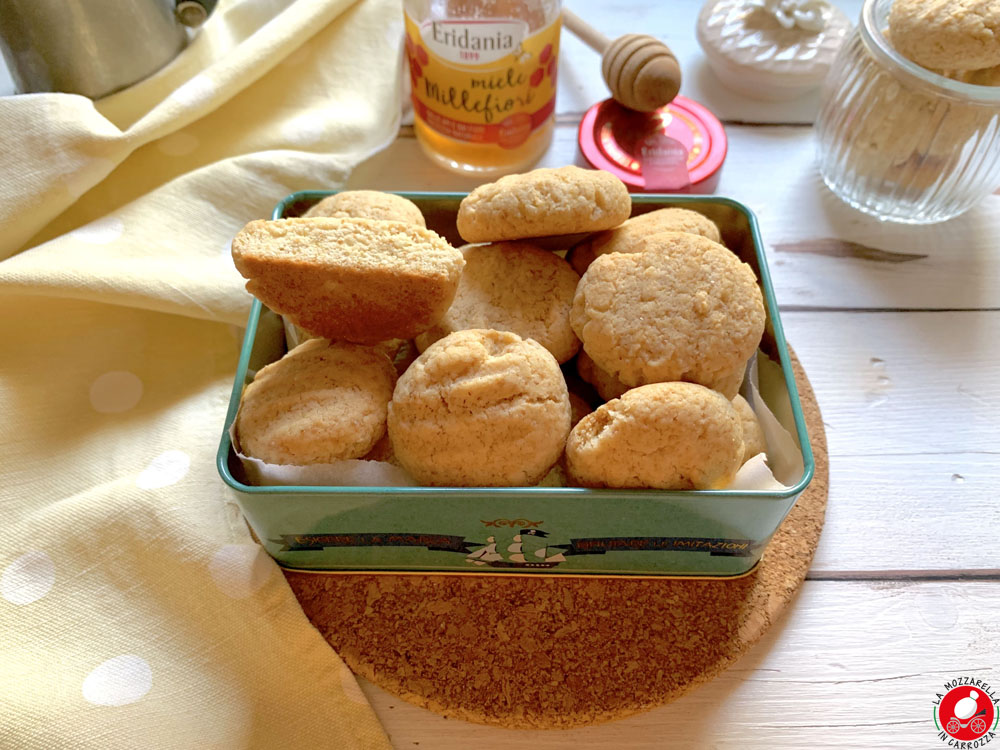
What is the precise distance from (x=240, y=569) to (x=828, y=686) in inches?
20.7

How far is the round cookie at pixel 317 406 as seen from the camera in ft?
2.05

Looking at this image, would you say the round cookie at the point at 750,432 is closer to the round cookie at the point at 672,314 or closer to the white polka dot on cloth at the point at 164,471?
the round cookie at the point at 672,314

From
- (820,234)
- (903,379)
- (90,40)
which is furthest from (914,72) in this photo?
(90,40)

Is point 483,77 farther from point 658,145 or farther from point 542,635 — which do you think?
point 542,635

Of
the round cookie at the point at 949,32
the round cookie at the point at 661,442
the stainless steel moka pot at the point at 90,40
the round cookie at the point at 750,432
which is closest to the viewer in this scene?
the round cookie at the point at 661,442

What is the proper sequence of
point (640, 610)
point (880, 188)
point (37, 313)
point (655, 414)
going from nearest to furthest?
point (655, 414) → point (640, 610) → point (37, 313) → point (880, 188)

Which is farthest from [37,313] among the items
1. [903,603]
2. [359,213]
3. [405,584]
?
[903,603]

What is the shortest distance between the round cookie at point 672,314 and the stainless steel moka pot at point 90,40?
2.25 feet

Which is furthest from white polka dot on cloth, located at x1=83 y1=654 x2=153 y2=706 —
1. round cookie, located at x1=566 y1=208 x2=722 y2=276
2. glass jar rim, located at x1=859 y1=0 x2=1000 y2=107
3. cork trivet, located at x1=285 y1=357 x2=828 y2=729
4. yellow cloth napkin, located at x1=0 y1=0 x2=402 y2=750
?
glass jar rim, located at x1=859 y1=0 x2=1000 y2=107

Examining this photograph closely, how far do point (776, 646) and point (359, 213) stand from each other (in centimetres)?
55

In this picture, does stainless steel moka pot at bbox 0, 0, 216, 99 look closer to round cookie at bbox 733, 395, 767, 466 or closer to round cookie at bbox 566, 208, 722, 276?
round cookie at bbox 566, 208, 722, 276

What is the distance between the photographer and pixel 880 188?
1.03 metres

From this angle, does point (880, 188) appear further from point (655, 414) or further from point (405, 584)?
point (405, 584)

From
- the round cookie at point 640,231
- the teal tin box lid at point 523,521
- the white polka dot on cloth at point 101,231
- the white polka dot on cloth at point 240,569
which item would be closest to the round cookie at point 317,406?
the teal tin box lid at point 523,521
